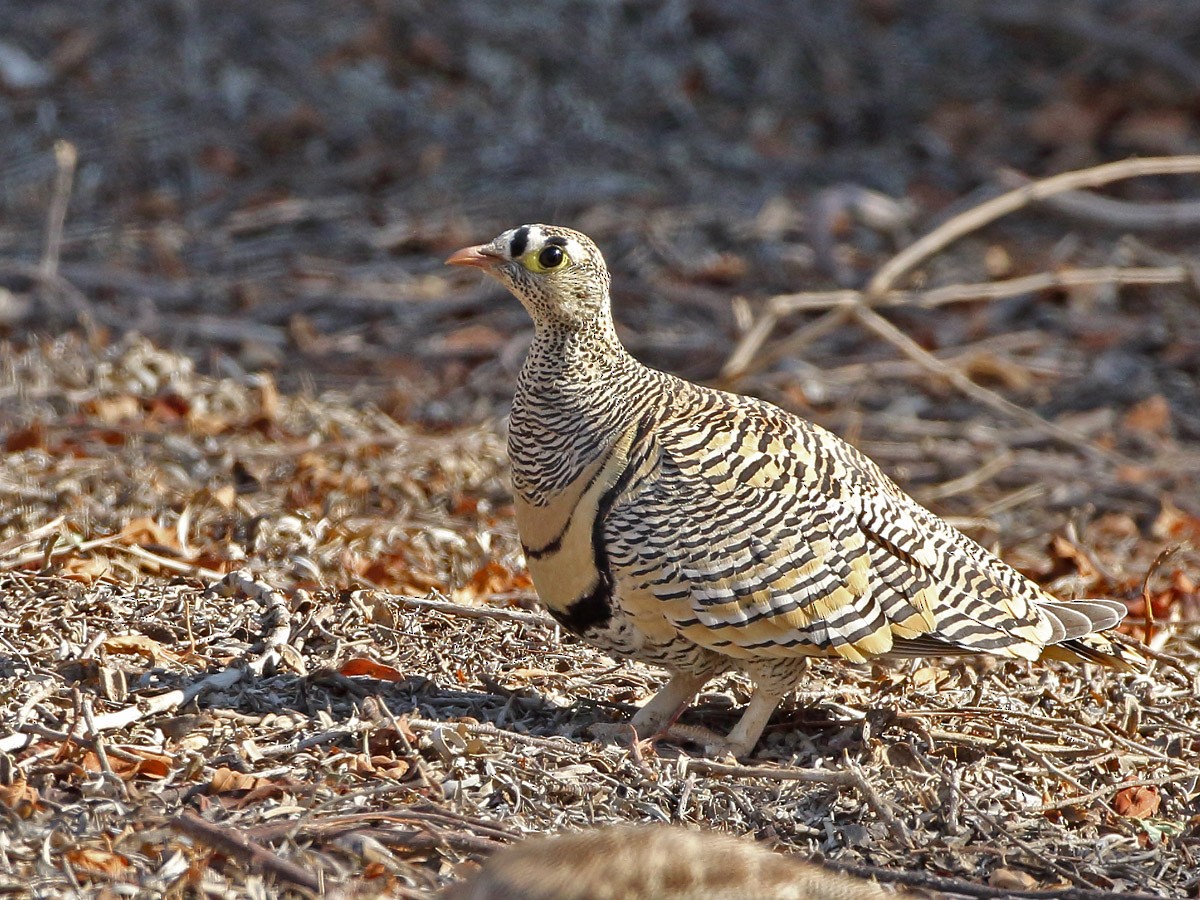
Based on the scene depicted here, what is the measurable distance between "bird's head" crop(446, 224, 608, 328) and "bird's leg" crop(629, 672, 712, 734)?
103 cm

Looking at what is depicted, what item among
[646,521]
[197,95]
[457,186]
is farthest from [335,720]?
[197,95]

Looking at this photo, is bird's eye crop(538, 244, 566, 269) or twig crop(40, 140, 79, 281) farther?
twig crop(40, 140, 79, 281)

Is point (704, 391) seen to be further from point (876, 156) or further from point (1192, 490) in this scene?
point (876, 156)

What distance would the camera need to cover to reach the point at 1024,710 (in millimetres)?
4832

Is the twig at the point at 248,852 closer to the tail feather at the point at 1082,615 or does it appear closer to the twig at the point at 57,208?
the tail feather at the point at 1082,615

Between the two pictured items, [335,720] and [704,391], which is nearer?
[335,720]

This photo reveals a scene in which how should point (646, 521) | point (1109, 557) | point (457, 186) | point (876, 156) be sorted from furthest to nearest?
point (876, 156) < point (457, 186) < point (1109, 557) < point (646, 521)

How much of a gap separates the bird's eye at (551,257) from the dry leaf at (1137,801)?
2.07m

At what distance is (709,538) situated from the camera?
417cm

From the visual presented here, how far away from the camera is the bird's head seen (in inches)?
175

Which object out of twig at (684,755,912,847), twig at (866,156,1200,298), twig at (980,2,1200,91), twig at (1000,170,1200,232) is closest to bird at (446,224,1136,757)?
twig at (684,755,912,847)

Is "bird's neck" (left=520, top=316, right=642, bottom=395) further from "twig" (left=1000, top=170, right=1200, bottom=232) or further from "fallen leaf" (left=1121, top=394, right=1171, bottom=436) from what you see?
"twig" (left=1000, top=170, right=1200, bottom=232)

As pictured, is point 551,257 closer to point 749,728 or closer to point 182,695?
point 749,728

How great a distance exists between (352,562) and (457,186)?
14.7ft
